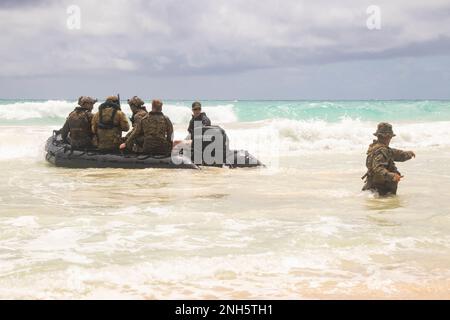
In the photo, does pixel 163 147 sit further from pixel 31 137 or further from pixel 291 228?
pixel 31 137

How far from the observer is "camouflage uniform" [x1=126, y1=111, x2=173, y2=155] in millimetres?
13375

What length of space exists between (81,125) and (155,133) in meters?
1.89

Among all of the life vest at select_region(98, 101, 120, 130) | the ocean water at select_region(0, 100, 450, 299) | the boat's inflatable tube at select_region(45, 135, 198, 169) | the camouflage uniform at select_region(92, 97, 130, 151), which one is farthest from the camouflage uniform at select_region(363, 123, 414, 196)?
the life vest at select_region(98, 101, 120, 130)

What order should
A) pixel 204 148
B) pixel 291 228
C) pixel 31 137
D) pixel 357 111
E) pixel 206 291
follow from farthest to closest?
pixel 357 111 → pixel 31 137 → pixel 204 148 → pixel 291 228 → pixel 206 291

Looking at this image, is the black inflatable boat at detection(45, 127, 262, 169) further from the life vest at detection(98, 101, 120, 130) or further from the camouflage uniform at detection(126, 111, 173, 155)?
the life vest at detection(98, 101, 120, 130)

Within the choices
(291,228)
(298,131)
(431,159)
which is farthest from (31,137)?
(291,228)

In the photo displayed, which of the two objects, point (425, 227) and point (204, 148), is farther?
point (204, 148)

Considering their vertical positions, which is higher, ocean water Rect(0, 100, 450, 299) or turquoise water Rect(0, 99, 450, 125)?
turquoise water Rect(0, 99, 450, 125)

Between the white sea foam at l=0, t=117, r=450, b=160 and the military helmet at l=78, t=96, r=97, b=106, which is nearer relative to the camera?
the military helmet at l=78, t=96, r=97, b=106

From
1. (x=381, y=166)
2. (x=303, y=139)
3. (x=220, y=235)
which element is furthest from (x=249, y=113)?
(x=220, y=235)

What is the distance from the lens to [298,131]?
24859mm

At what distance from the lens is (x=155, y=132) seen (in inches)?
530

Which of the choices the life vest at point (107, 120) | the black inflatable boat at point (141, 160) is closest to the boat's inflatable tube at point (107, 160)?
the black inflatable boat at point (141, 160)
